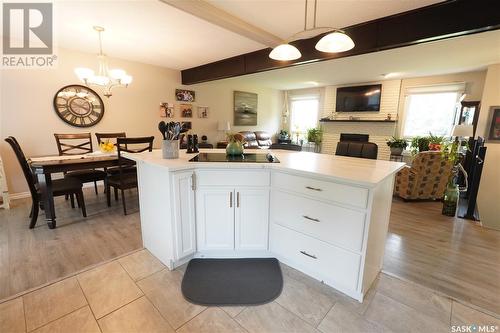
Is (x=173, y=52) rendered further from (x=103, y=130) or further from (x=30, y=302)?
(x=30, y=302)

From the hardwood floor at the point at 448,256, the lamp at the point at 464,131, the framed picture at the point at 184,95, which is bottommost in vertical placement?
the hardwood floor at the point at 448,256

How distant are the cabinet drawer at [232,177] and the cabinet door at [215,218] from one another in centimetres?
6

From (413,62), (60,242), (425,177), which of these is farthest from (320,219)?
(413,62)

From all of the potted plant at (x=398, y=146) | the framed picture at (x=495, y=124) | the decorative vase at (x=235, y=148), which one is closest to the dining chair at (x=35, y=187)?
the decorative vase at (x=235, y=148)

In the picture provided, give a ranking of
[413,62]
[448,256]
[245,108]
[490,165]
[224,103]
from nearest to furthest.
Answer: [448,256] < [413,62] < [490,165] < [224,103] < [245,108]

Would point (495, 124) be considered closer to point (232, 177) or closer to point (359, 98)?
point (359, 98)

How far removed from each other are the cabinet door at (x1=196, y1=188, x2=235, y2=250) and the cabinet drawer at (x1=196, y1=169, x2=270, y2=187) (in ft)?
0.20

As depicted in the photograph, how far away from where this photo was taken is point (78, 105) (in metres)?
3.93

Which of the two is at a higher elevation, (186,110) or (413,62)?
(413,62)

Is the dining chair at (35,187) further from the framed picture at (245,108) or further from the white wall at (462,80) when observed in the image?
the white wall at (462,80)

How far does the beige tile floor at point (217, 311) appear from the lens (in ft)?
4.49

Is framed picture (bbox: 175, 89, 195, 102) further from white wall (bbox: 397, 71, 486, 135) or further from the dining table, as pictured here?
white wall (bbox: 397, 71, 486, 135)

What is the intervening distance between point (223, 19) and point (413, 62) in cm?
369

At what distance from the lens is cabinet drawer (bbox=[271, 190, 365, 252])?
1.48m
